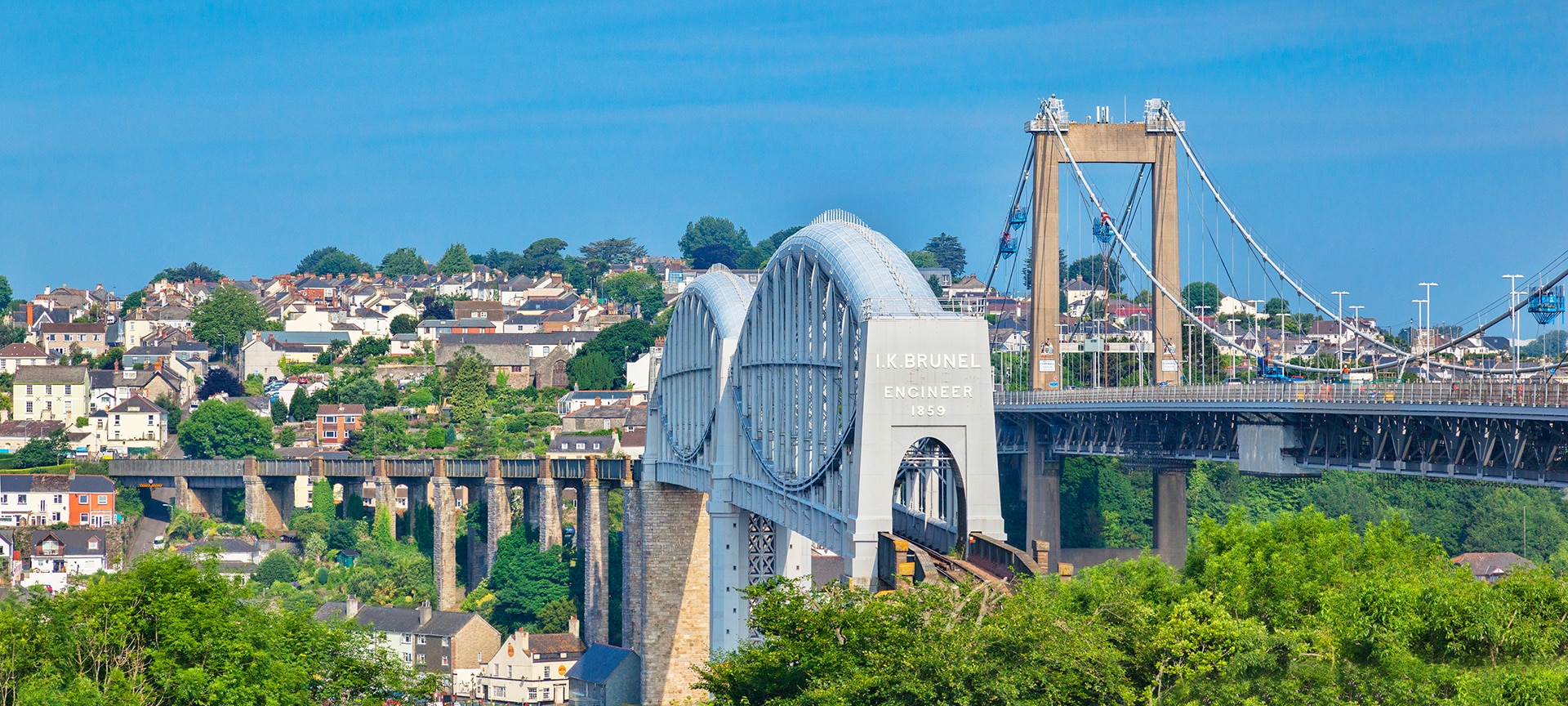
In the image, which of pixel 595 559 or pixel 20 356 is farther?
pixel 20 356

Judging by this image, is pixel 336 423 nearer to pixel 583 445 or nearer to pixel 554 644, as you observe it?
pixel 583 445

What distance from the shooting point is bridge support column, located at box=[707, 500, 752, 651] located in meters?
74.4

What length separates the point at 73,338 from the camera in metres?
186

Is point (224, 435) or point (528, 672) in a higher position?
point (224, 435)

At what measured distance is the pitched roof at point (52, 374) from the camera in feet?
509

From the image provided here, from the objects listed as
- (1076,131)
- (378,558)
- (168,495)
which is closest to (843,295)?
(1076,131)

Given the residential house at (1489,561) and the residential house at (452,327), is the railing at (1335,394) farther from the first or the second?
the residential house at (452,327)

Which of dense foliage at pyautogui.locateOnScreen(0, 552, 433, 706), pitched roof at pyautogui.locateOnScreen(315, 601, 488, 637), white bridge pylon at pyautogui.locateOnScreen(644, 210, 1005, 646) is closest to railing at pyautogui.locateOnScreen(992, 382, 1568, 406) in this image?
white bridge pylon at pyautogui.locateOnScreen(644, 210, 1005, 646)

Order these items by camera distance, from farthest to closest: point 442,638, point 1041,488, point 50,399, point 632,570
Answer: point 50,399 → point 442,638 → point 1041,488 → point 632,570

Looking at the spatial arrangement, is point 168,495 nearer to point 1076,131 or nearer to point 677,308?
point 677,308

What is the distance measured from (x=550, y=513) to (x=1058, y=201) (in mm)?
30829

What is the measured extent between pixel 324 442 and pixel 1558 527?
3025 inches

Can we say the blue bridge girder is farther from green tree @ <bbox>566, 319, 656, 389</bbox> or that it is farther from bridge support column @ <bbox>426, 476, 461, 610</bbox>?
green tree @ <bbox>566, 319, 656, 389</bbox>

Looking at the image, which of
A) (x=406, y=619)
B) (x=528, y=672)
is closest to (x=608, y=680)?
(x=528, y=672)
